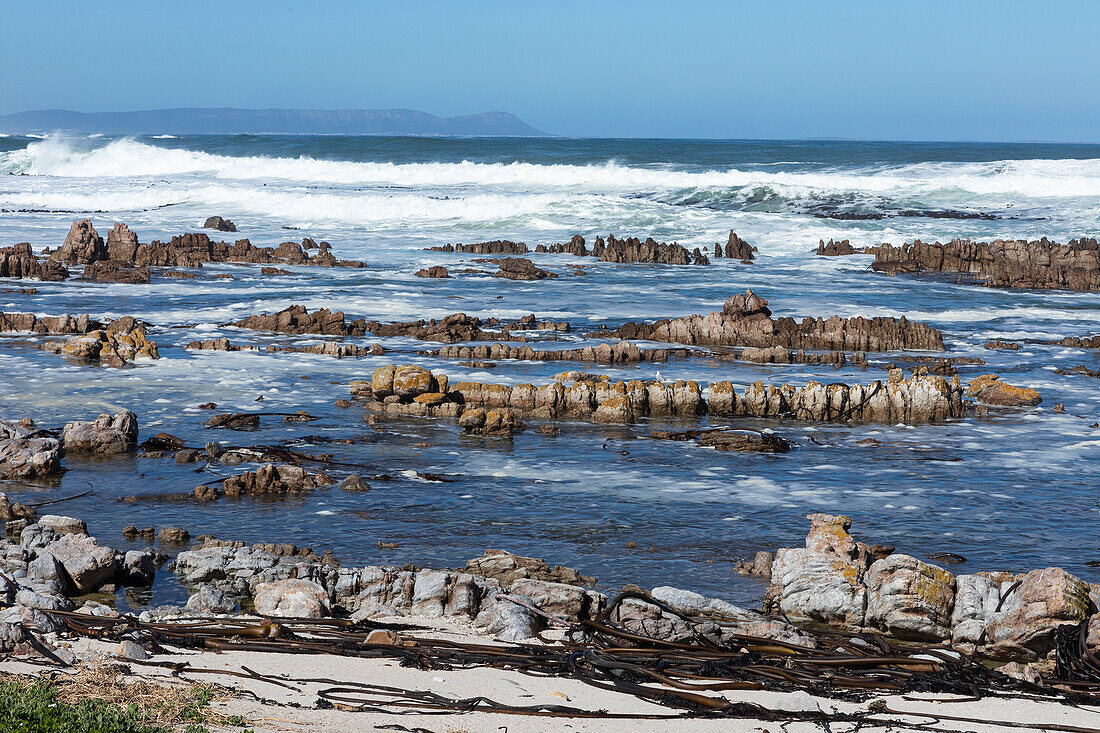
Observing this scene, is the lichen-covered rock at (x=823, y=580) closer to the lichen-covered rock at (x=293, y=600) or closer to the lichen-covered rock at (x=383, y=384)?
the lichen-covered rock at (x=293, y=600)

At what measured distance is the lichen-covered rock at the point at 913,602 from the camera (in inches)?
288

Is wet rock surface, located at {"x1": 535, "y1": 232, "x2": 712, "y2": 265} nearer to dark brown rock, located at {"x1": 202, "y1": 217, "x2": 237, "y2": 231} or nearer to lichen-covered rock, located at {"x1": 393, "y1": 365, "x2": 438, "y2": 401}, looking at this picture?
dark brown rock, located at {"x1": 202, "y1": 217, "x2": 237, "y2": 231}

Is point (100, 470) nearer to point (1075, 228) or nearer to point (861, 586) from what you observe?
point (861, 586)

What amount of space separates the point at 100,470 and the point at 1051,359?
49.6 feet

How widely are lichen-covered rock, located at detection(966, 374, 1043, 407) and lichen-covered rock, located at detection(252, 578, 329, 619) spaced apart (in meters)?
10.9

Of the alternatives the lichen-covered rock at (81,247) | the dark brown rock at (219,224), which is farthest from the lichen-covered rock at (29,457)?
the dark brown rock at (219,224)

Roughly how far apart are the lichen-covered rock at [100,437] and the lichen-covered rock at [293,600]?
16.6ft

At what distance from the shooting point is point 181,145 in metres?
94.3

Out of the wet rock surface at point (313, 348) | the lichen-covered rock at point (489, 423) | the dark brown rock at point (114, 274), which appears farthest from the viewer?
the dark brown rock at point (114, 274)

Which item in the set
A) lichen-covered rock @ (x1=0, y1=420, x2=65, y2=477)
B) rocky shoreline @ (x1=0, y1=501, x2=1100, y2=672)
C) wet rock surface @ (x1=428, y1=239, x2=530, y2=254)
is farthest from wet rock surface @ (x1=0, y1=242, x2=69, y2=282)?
rocky shoreline @ (x1=0, y1=501, x2=1100, y2=672)

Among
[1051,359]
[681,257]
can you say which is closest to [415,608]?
[1051,359]

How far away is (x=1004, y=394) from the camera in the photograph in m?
15.2

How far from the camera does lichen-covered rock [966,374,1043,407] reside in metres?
15.0

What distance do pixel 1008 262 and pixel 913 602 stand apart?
2632cm
